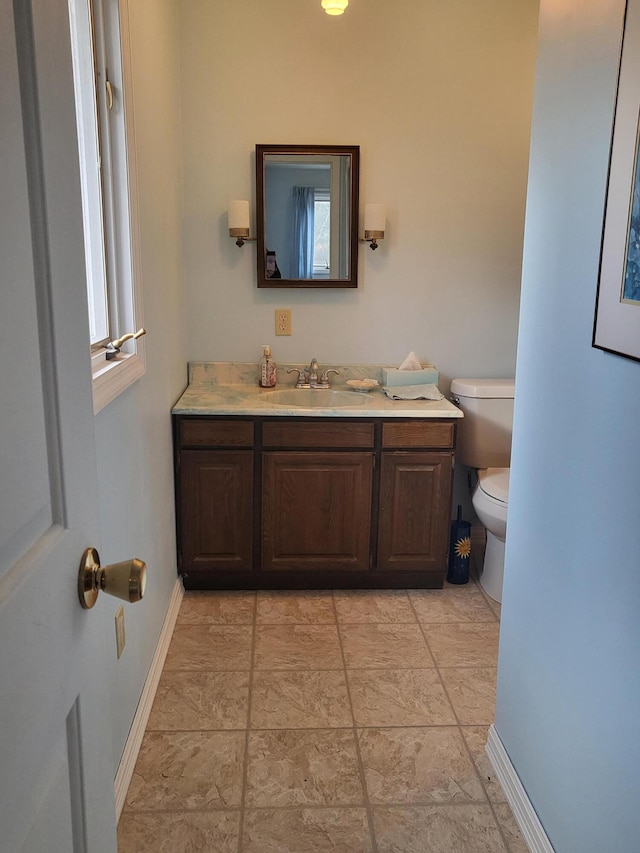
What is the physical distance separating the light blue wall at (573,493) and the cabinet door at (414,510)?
108 centimetres

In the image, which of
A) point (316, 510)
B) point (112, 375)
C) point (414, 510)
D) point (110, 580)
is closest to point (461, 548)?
point (414, 510)

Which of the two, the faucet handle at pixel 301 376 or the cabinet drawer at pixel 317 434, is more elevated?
the faucet handle at pixel 301 376

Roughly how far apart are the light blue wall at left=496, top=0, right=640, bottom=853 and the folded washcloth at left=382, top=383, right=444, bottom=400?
1.24 metres

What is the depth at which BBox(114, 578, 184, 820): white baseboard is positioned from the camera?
188cm

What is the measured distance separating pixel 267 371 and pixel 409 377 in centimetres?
63

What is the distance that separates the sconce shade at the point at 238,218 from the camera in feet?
10.1

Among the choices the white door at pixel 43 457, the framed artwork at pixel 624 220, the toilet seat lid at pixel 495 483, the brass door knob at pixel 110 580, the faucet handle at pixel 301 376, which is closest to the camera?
the white door at pixel 43 457

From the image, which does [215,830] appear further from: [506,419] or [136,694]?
[506,419]

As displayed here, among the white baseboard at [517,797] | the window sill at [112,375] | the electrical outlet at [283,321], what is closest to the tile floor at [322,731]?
the white baseboard at [517,797]

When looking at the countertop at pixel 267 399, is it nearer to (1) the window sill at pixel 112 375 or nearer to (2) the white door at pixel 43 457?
(1) the window sill at pixel 112 375

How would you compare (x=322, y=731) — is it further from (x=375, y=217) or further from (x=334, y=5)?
(x=334, y=5)

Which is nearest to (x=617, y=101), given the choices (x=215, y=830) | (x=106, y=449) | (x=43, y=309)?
(x=43, y=309)

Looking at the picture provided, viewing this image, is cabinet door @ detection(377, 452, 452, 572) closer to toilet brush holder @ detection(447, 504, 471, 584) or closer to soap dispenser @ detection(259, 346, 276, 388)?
toilet brush holder @ detection(447, 504, 471, 584)

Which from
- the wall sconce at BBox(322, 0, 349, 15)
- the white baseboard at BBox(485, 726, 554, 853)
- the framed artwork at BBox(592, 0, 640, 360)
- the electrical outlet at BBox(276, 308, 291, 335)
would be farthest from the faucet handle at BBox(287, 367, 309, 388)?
the framed artwork at BBox(592, 0, 640, 360)
